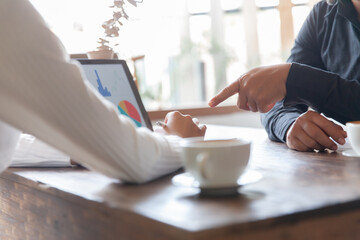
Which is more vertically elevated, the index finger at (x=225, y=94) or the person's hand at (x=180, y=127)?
the index finger at (x=225, y=94)

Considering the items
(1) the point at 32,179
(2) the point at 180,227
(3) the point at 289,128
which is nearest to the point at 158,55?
(3) the point at 289,128

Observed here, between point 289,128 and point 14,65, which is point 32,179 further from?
point 289,128

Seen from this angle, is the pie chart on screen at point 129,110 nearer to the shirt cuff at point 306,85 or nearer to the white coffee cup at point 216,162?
the shirt cuff at point 306,85

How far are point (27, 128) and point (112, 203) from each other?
18 centimetres

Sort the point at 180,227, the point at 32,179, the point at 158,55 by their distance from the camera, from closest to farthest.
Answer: the point at 180,227
the point at 32,179
the point at 158,55

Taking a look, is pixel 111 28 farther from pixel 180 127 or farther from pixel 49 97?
pixel 49 97

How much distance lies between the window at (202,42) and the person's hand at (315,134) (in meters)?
2.99

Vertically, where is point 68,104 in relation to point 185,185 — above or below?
above

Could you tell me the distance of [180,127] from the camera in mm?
1041

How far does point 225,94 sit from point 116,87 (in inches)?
12.2

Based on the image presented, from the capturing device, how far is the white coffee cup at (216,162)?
0.68 metres

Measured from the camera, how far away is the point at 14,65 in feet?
2.29

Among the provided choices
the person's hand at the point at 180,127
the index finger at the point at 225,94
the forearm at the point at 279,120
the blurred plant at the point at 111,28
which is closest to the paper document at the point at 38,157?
the person's hand at the point at 180,127

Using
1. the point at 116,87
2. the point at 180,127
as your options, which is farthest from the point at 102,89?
the point at 180,127
